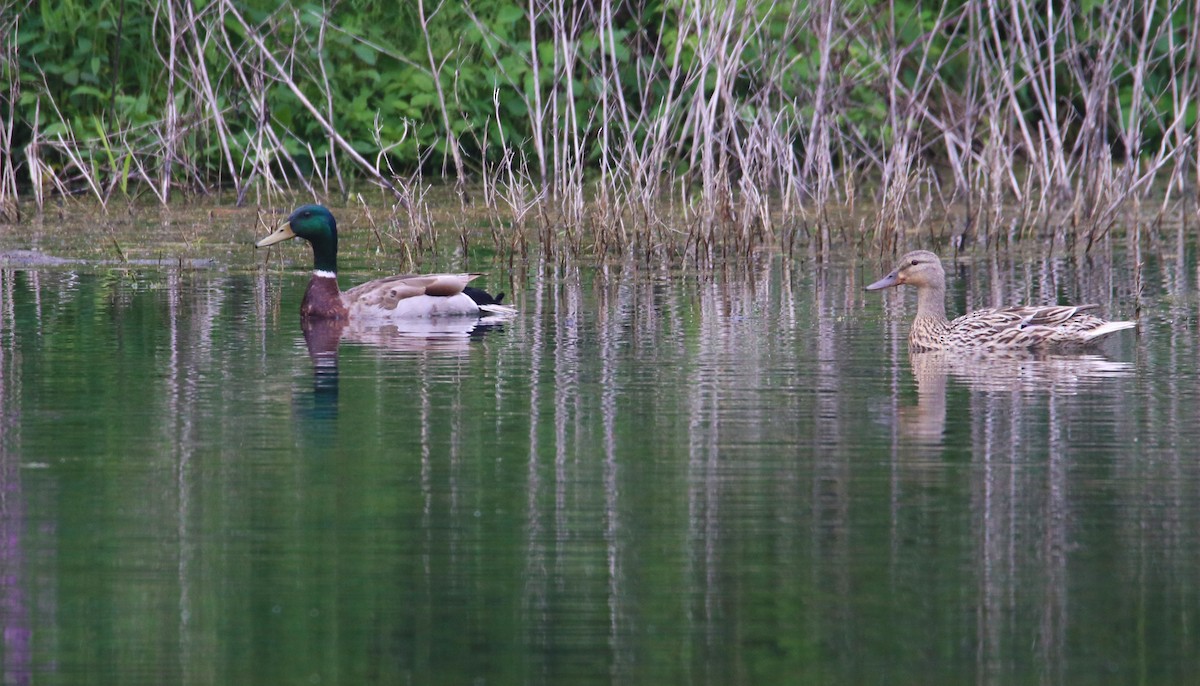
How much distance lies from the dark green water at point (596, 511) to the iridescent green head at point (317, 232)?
208 cm

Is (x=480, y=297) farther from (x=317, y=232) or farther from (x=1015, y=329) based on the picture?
(x=1015, y=329)

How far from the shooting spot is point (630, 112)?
783 inches

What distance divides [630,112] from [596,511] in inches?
526

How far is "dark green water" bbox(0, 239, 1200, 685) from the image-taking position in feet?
18.0

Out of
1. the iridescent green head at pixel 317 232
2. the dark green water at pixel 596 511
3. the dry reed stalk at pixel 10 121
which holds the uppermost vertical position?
the dry reed stalk at pixel 10 121

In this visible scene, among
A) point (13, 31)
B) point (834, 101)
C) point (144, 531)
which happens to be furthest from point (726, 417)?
point (13, 31)

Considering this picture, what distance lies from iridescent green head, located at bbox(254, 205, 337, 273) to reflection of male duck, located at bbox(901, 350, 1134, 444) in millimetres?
4225

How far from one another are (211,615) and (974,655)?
2100mm

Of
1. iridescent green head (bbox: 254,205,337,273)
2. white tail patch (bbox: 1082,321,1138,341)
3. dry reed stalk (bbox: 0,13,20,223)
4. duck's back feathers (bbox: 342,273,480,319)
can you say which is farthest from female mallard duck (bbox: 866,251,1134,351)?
dry reed stalk (bbox: 0,13,20,223)

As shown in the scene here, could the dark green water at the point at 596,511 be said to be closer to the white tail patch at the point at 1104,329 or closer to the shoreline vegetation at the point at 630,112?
the white tail patch at the point at 1104,329

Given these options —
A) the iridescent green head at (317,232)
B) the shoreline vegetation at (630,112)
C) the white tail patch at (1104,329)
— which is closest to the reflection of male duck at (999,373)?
the white tail patch at (1104,329)

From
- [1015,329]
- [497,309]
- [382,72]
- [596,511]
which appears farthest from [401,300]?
[382,72]

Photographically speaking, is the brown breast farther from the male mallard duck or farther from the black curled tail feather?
the black curled tail feather

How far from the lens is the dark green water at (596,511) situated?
5473 mm
